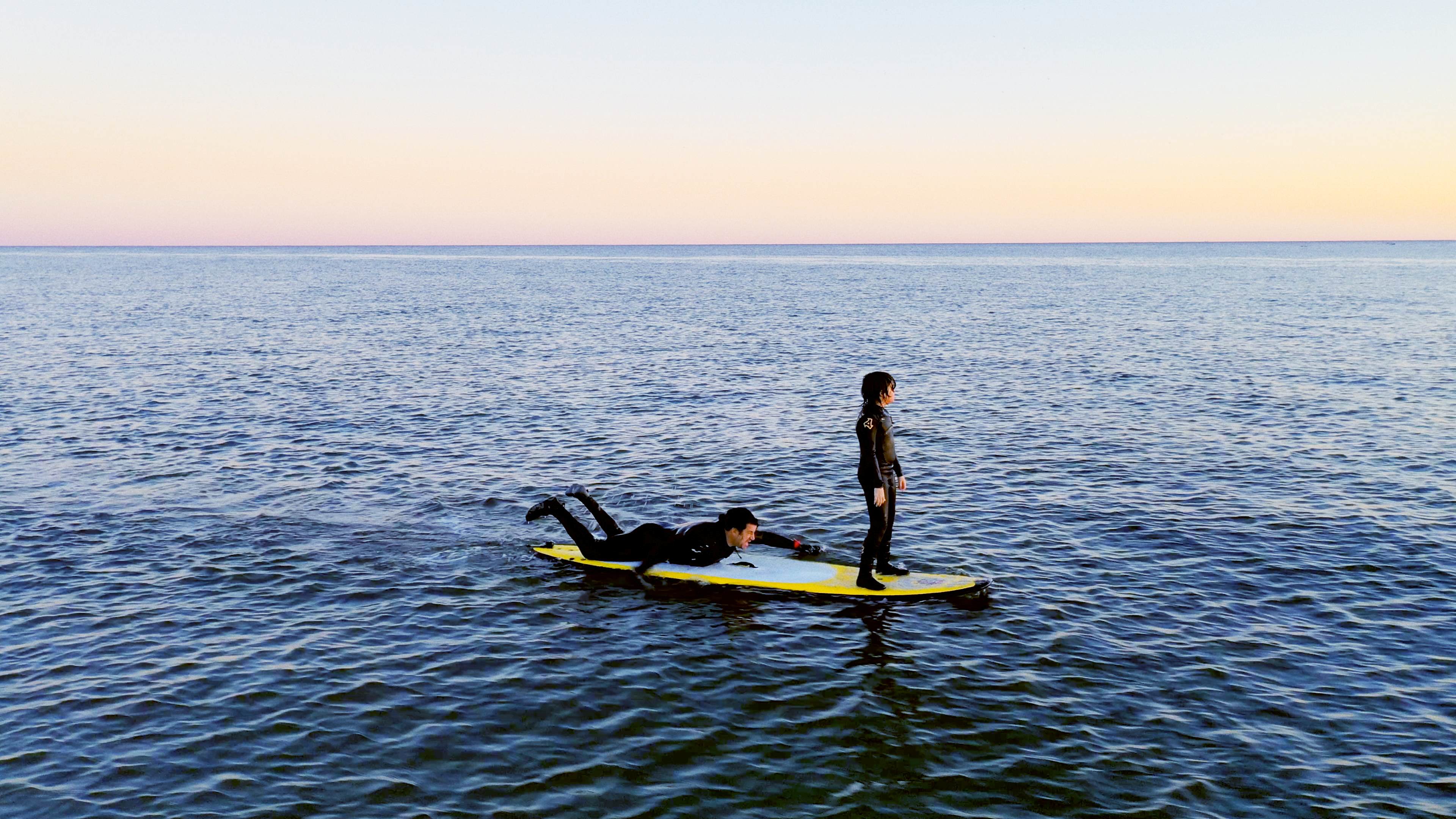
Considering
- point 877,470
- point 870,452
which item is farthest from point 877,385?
point 877,470

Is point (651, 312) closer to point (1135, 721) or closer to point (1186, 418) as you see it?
point (1186, 418)

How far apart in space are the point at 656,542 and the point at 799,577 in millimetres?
2450

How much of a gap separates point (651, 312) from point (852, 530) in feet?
234

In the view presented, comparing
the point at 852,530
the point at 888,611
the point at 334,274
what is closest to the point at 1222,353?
the point at 852,530

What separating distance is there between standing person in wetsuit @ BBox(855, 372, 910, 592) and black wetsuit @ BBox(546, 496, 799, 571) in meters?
1.49

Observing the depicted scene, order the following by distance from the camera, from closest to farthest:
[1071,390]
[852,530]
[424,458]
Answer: [852,530] < [424,458] < [1071,390]

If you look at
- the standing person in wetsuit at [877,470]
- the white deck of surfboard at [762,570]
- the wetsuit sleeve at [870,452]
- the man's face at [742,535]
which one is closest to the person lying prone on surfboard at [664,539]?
the man's face at [742,535]

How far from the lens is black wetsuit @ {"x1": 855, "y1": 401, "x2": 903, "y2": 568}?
1476 centimetres

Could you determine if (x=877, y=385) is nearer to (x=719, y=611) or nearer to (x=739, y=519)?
(x=739, y=519)

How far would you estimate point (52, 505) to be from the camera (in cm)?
2136

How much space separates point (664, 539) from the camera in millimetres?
16891

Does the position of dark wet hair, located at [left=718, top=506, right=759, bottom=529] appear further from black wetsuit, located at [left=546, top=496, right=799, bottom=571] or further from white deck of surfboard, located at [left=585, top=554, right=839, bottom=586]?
white deck of surfboard, located at [left=585, top=554, right=839, bottom=586]

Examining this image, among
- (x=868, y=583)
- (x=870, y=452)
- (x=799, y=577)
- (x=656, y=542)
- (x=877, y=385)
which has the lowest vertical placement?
(x=799, y=577)

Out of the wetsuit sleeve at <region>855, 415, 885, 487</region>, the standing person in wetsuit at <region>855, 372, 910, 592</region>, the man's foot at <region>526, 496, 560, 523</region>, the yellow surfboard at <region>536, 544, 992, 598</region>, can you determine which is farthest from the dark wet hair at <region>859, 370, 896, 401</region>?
the man's foot at <region>526, 496, 560, 523</region>
